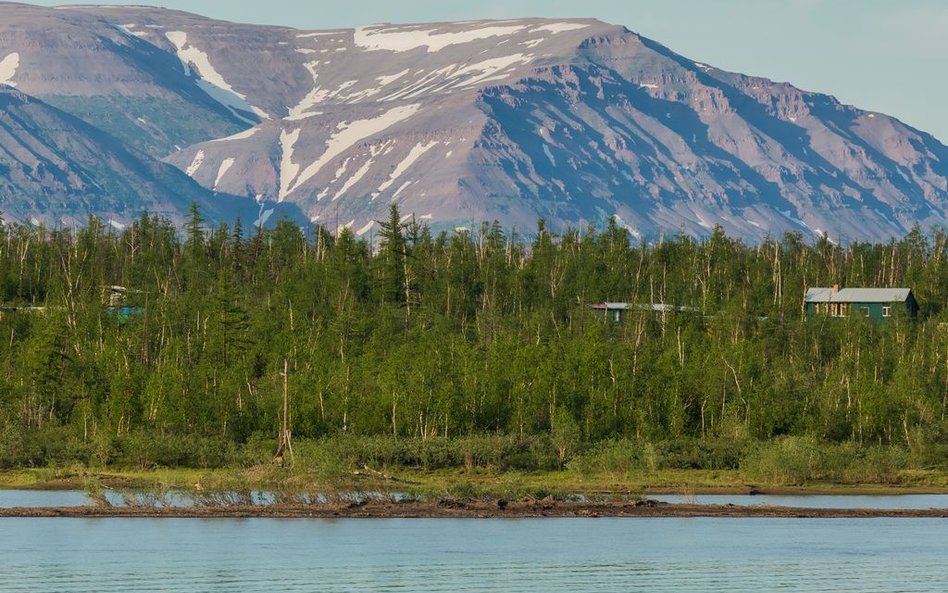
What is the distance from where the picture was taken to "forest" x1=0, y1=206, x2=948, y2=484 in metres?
95.5

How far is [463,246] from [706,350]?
177 feet

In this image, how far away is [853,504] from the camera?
81938mm

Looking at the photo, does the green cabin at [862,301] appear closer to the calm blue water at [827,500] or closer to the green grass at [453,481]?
the green grass at [453,481]

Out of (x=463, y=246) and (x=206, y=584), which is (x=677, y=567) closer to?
(x=206, y=584)

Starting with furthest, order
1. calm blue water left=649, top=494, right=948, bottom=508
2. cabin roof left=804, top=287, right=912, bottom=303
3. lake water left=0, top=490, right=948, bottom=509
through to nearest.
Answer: cabin roof left=804, top=287, right=912, bottom=303 < calm blue water left=649, top=494, right=948, bottom=508 < lake water left=0, top=490, right=948, bottom=509

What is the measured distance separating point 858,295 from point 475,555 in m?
104

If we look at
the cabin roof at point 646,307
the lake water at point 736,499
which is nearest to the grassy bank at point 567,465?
the lake water at point 736,499

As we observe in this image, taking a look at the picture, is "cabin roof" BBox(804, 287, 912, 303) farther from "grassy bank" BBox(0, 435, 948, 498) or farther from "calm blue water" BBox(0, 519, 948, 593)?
"calm blue water" BBox(0, 519, 948, 593)

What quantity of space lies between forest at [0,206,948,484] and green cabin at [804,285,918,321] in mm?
1963

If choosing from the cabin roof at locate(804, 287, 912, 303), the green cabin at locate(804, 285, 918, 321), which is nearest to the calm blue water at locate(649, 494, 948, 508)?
the green cabin at locate(804, 285, 918, 321)

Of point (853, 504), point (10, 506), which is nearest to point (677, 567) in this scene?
point (853, 504)

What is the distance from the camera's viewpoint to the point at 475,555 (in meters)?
61.2

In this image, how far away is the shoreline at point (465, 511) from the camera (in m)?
71.6

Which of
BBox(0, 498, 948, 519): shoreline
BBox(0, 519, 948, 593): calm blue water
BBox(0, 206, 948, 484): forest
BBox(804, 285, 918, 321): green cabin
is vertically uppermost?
BBox(804, 285, 918, 321): green cabin
